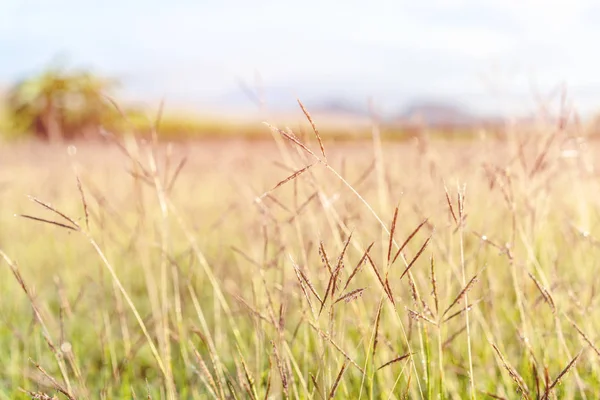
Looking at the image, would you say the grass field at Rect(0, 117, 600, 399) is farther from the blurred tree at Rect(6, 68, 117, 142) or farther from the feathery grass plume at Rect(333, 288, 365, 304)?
the blurred tree at Rect(6, 68, 117, 142)

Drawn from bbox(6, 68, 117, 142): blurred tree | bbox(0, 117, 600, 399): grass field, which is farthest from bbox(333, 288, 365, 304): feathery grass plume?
bbox(6, 68, 117, 142): blurred tree

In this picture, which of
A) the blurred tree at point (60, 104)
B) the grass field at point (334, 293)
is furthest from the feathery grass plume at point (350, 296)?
the blurred tree at point (60, 104)

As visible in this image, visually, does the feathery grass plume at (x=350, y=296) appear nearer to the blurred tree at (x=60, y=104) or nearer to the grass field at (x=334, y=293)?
the grass field at (x=334, y=293)

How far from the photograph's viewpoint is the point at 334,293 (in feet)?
3.61

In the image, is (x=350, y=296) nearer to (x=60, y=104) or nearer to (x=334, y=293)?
(x=334, y=293)

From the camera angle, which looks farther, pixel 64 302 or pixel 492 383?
pixel 492 383

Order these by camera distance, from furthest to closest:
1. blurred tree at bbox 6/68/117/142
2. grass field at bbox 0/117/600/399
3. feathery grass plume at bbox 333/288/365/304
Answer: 1. blurred tree at bbox 6/68/117/142
2. grass field at bbox 0/117/600/399
3. feathery grass plume at bbox 333/288/365/304

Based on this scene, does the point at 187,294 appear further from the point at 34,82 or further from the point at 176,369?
the point at 34,82

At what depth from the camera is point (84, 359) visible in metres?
2.35


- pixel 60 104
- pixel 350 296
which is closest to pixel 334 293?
pixel 350 296

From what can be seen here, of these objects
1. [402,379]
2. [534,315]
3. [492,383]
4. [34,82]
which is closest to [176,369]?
[402,379]

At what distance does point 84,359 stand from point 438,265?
1623 millimetres

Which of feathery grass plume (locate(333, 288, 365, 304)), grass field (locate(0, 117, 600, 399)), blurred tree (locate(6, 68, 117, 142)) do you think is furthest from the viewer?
blurred tree (locate(6, 68, 117, 142))

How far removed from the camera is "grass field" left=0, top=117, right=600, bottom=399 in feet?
3.97
